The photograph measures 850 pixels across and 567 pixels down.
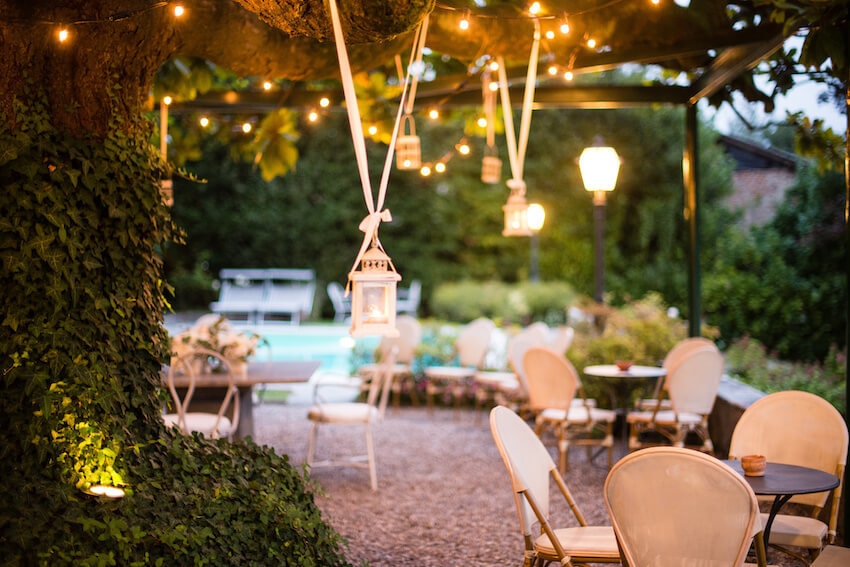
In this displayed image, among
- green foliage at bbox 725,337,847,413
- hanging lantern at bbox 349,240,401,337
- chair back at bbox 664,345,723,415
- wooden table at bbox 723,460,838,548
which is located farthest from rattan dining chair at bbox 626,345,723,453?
hanging lantern at bbox 349,240,401,337

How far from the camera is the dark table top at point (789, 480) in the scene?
8.41 ft

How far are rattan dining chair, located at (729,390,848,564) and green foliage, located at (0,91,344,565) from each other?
1.83 m

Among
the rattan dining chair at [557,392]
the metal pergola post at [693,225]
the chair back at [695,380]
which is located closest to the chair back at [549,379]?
the rattan dining chair at [557,392]

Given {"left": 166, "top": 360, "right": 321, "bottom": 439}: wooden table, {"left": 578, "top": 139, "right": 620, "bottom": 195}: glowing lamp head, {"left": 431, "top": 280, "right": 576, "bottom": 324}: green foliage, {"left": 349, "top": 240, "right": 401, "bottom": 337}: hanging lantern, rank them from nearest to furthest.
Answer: {"left": 349, "top": 240, "right": 401, "bottom": 337}: hanging lantern → {"left": 578, "top": 139, "right": 620, "bottom": 195}: glowing lamp head → {"left": 166, "top": 360, "right": 321, "bottom": 439}: wooden table → {"left": 431, "top": 280, "right": 576, "bottom": 324}: green foliage

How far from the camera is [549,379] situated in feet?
17.7

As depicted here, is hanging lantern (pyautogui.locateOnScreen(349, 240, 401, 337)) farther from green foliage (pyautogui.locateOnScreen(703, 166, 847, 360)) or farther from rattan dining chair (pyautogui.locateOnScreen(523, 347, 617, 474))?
green foliage (pyautogui.locateOnScreen(703, 166, 847, 360))

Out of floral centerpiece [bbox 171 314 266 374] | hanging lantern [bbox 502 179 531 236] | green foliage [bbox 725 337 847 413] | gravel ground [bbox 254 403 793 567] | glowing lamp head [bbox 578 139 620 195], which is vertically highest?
glowing lamp head [bbox 578 139 620 195]

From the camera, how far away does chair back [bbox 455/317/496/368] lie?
8031 mm

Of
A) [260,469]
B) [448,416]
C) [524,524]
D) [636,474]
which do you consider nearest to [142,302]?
[260,469]

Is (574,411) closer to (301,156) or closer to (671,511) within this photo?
(671,511)

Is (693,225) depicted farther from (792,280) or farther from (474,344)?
(792,280)

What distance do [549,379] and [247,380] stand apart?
2137mm

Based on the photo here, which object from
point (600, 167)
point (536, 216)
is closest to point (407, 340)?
point (536, 216)

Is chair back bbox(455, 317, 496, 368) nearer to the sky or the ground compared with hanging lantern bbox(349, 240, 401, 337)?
nearer to the ground
